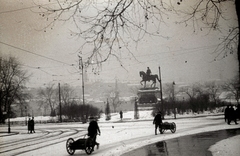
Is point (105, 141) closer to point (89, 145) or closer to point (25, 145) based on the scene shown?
point (89, 145)

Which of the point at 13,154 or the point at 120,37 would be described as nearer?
the point at 120,37

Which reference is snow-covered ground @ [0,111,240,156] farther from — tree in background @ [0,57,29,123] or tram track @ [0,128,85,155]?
tree in background @ [0,57,29,123]

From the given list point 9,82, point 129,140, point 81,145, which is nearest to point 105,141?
point 129,140

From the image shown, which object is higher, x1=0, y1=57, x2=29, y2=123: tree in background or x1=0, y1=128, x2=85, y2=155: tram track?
x1=0, y1=57, x2=29, y2=123: tree in background

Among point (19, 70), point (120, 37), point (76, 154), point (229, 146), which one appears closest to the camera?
point (120, 37)

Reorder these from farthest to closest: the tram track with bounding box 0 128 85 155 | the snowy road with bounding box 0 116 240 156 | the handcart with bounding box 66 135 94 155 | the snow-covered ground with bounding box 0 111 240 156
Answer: the tram track with bounding box 0 128 85 155, the snowy road with bounding box 0 116 240 156, the handcart with bounding box 66 135 94 155, the snow-covered ground with bounding box 0 111 240 156

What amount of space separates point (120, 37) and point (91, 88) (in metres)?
171

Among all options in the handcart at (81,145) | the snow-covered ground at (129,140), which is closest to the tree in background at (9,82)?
the snow-covered ground at (129,140)

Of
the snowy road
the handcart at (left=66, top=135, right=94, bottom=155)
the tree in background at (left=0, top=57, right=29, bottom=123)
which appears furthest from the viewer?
the tree in background at (left=0, top=57, right=29, bottom=123)

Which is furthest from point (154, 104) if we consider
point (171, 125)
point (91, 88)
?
point (91, 88)

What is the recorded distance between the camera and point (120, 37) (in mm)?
7160

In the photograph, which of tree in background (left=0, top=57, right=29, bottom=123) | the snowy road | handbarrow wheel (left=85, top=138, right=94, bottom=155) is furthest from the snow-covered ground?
tree in background (left=0, top=57, right=29, bottom=123)

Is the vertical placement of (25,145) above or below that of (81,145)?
below

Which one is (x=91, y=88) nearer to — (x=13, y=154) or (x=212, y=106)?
(x=212, y=106)
